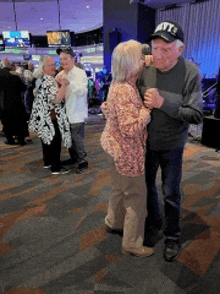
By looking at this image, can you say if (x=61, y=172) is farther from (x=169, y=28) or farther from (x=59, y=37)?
(x=59, y=37)

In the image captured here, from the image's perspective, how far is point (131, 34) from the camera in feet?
28.8

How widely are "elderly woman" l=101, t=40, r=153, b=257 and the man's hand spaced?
58 millimetres

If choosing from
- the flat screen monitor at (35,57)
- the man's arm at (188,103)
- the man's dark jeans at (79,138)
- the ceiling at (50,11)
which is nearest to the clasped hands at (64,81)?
the man's dark jeans at (79,138)

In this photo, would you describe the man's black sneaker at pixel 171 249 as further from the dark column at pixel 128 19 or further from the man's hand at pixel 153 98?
the dark column at pixel 128 19

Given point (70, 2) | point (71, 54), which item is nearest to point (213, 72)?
point (70, 2)

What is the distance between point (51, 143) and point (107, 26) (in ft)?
27.0

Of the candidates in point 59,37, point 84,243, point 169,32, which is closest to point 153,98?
point 169,32

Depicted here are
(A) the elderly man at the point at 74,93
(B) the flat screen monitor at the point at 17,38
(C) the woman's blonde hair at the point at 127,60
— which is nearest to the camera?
(C) the woman's blonde hair at the point at 127,60

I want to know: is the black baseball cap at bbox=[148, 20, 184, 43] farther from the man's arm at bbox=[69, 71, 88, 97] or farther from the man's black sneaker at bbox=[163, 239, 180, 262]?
the man's arm at bbox=[69, 71, 88, 97]

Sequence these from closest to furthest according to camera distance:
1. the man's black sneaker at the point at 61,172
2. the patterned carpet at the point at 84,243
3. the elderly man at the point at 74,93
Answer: the patterned carpet at the point at 84,243
the elderly man at the point at 74,93
the man's black sneaker at the point at 61,172

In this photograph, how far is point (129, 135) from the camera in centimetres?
134

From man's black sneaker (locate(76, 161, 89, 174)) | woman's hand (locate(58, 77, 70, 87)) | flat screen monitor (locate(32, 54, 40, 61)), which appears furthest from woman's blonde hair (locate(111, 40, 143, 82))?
flat screen monitor (locate(32, 54, 40, 61))

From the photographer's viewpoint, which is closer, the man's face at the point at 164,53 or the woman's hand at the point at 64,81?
the man's face at the point at 164,53

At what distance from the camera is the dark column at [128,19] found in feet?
28.2
